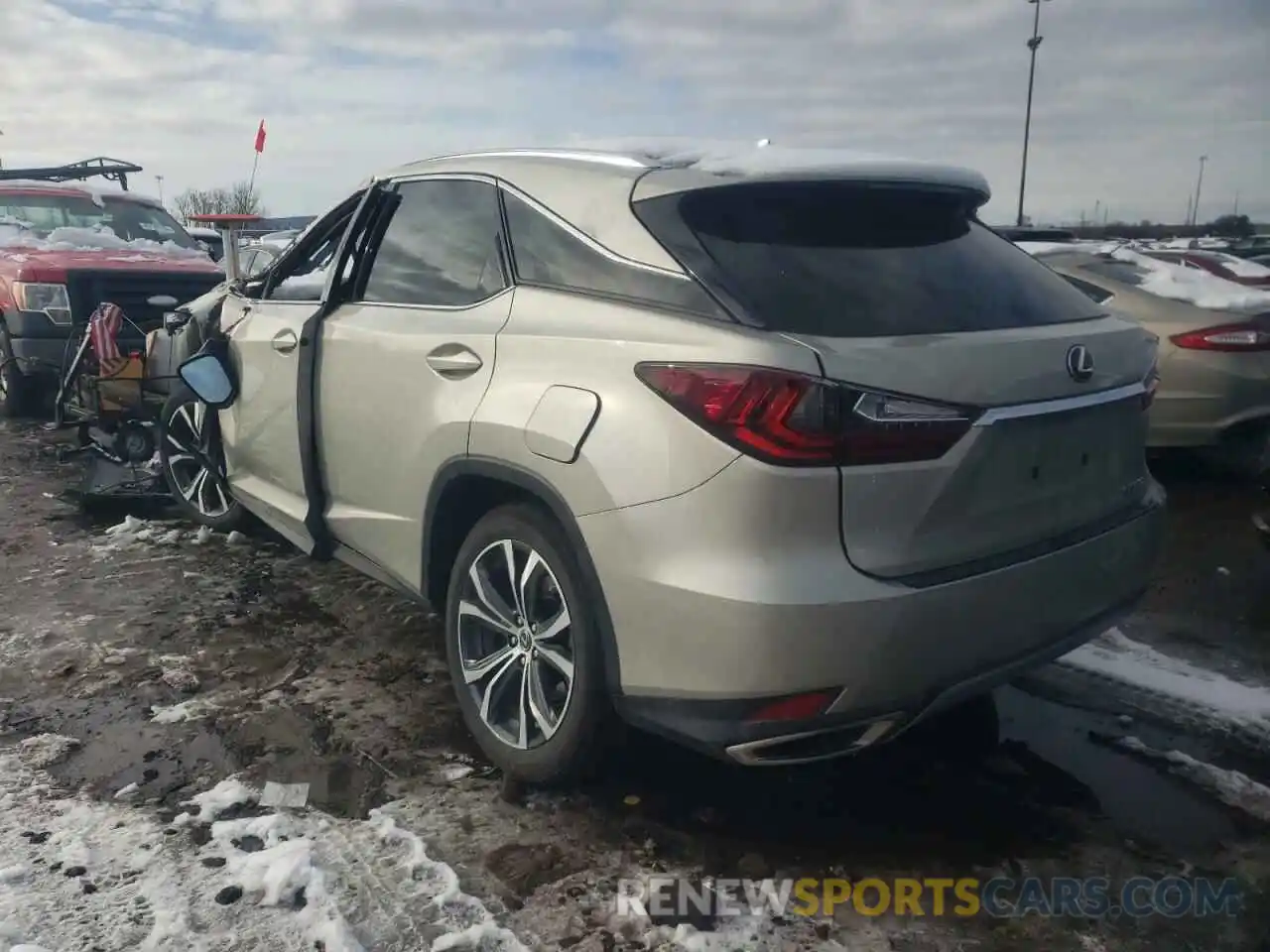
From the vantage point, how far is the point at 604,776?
3119 millimetres

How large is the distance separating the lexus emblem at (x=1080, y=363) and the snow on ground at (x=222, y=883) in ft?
6.47

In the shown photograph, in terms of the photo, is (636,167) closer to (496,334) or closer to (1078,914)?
(496,334)

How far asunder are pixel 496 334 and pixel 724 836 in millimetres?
1538

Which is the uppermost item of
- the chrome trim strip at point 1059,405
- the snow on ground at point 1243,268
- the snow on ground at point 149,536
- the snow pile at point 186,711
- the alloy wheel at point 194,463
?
the chrome trim strip at point 1059,405

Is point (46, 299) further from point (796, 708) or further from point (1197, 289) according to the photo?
point (1197, 289)

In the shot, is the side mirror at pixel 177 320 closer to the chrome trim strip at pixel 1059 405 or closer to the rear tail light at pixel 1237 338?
the chrome trim strip at pixel 1059 405

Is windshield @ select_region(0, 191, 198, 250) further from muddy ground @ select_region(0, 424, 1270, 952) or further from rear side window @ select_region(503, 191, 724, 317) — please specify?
rear side window @ select_region(503, 191, 724, 317)

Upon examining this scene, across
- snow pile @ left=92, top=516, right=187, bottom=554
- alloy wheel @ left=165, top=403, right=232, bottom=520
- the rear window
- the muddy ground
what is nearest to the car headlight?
snow pile @ left=92, top=516, right=187, bottom=554

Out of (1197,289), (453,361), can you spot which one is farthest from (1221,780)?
(1197,289)

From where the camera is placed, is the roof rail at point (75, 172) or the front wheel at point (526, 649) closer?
the front wheel at point (526, 649)

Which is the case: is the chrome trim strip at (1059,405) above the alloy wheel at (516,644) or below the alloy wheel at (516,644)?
above

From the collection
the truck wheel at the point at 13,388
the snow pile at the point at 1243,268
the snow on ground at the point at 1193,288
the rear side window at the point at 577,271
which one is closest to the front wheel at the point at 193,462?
the rear side window at the point at 577,271

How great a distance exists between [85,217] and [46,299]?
6.41 ft

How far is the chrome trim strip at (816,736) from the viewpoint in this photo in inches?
94.7
